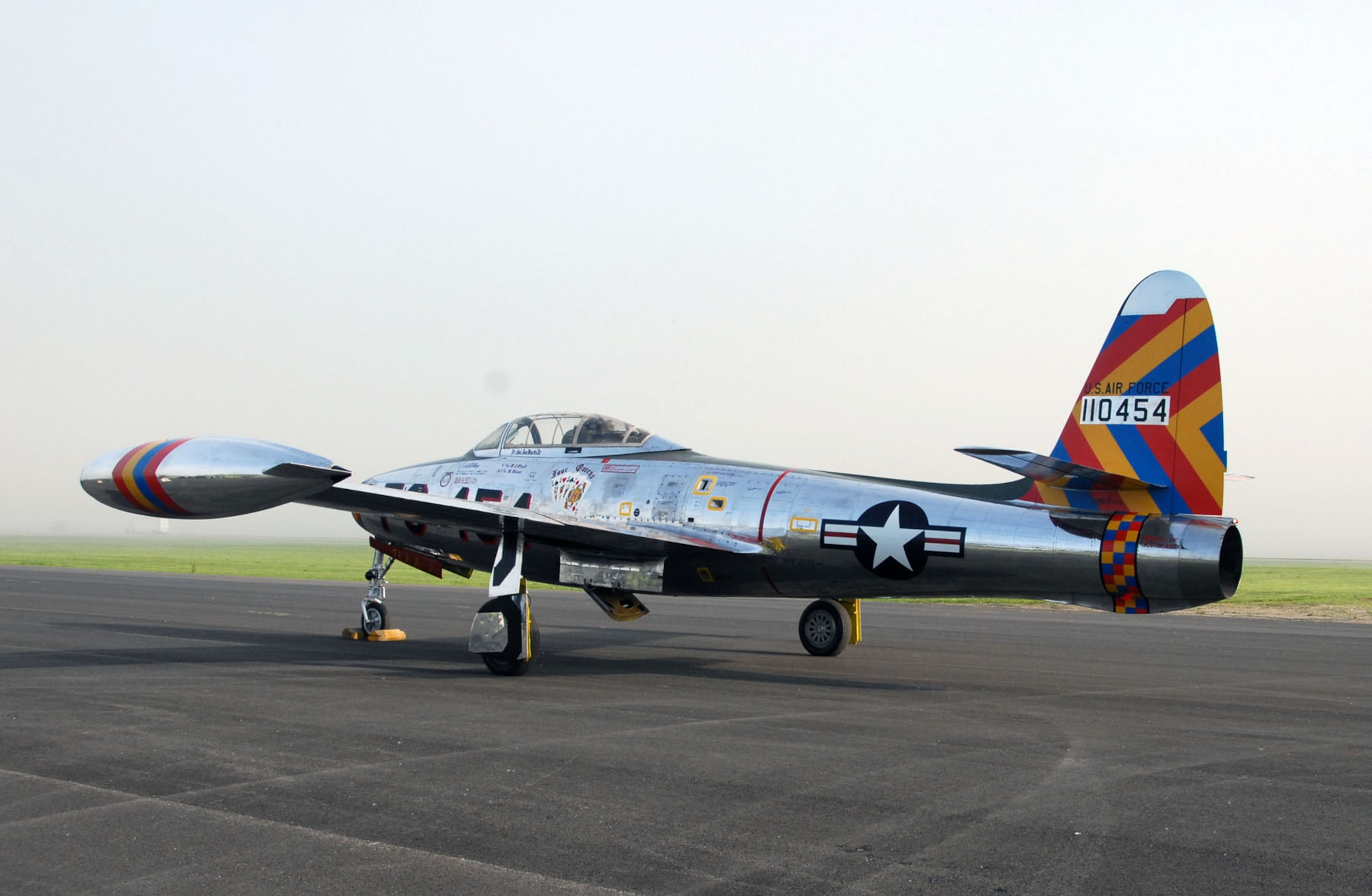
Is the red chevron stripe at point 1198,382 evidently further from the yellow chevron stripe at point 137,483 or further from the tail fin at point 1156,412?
the yellow chevron stripe at point 137,483

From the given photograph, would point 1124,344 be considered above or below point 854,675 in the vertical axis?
above

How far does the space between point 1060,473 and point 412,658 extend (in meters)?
9.96

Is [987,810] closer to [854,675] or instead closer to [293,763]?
[293,763]

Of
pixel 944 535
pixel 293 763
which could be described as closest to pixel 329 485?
pixel 293 763

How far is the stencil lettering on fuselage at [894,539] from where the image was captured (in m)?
13.6

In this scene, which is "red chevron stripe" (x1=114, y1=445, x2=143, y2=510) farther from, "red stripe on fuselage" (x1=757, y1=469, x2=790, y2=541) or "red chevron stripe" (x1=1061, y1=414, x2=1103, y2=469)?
"red chevron stripe" (x1=1061, y1=414, x2=1103, y2=469)

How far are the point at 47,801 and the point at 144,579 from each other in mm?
38417

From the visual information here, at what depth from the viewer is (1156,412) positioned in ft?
43.4

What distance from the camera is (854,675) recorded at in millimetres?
15375

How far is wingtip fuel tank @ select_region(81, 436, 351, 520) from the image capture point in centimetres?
1146

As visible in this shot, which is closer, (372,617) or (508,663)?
(508,663)

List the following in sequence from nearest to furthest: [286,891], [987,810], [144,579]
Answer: [286,891]
[987,810]
[144,579]

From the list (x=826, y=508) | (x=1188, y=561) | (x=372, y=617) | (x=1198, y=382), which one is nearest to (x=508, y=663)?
(x=826, y=508)

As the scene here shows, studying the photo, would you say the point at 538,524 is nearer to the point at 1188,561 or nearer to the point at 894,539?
the point at 894,539
